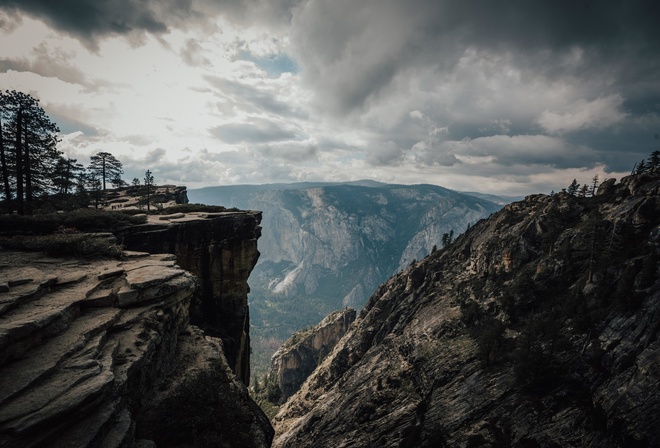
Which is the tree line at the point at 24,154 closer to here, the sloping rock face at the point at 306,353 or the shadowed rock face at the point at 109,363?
the shadowed rock face at the point at 109,363

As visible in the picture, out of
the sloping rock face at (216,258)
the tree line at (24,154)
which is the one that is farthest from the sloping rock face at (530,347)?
the tree line at (24,154)

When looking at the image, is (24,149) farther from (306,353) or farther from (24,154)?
(306,353)

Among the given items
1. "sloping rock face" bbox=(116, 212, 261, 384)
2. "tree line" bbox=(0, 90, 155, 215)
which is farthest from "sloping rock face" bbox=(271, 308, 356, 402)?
"tree line" bbox=(0, 90, 155, 215)

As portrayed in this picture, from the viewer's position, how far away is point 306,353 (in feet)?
560

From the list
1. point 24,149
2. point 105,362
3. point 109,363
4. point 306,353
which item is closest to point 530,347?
point 109,363

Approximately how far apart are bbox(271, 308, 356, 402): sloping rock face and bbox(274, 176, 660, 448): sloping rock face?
74.2 meters

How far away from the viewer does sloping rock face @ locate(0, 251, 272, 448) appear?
422 inches

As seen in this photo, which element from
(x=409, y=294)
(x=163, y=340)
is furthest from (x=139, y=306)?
(x=409, y=294)

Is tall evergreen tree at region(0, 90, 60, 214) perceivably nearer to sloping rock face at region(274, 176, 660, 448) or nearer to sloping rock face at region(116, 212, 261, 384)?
sloping rock face at region(116, 212, 261, 384)

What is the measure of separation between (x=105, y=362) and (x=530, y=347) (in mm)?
56224

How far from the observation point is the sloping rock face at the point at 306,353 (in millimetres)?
160500

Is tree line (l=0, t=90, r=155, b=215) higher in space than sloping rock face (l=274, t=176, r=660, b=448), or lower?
higher

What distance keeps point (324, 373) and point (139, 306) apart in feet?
314

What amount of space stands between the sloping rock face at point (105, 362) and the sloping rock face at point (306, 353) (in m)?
151
